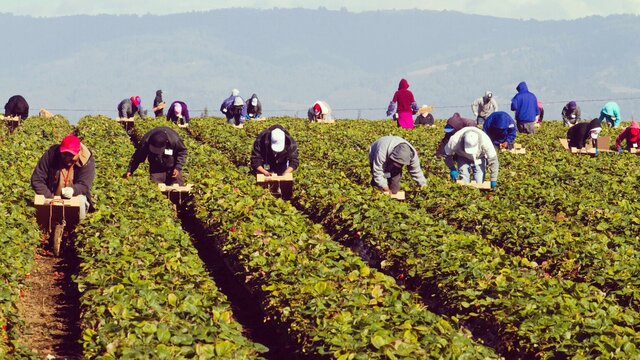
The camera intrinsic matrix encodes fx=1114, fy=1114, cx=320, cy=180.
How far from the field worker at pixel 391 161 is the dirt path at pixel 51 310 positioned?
5496mm

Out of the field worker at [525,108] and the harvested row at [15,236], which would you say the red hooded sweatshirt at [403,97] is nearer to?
the field worker at [525,108]

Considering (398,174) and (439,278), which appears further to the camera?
(398,174)

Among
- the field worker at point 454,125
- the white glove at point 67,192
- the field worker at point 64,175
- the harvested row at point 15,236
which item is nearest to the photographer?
the harvested row at point 15,236

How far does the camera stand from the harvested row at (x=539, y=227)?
13.0m

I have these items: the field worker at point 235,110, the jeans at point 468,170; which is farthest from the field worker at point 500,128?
the field worker at point 235,110

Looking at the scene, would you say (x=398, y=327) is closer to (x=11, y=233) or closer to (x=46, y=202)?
(x=11, y=233)

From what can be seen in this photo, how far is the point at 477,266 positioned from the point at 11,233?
220 inches

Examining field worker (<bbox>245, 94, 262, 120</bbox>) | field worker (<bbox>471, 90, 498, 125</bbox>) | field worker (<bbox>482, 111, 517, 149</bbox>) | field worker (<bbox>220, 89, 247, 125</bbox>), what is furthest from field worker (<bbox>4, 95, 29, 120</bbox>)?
field worker (<bbox>482, 111, 517, 149</bbox>)

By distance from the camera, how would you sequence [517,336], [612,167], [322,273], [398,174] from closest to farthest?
[517,336] → [322,273] → [398,174] → [612,167]

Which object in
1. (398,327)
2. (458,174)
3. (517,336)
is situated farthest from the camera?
(458,174)

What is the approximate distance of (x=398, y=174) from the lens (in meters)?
18.8

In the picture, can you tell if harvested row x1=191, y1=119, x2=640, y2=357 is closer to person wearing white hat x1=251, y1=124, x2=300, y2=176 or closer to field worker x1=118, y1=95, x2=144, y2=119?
person wearing white hat x1=251, y1=124, x2=300, y2=176

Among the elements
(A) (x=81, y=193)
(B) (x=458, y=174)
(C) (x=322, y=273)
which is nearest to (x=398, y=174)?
(B) (x=458, y=174)

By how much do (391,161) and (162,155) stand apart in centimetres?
389
